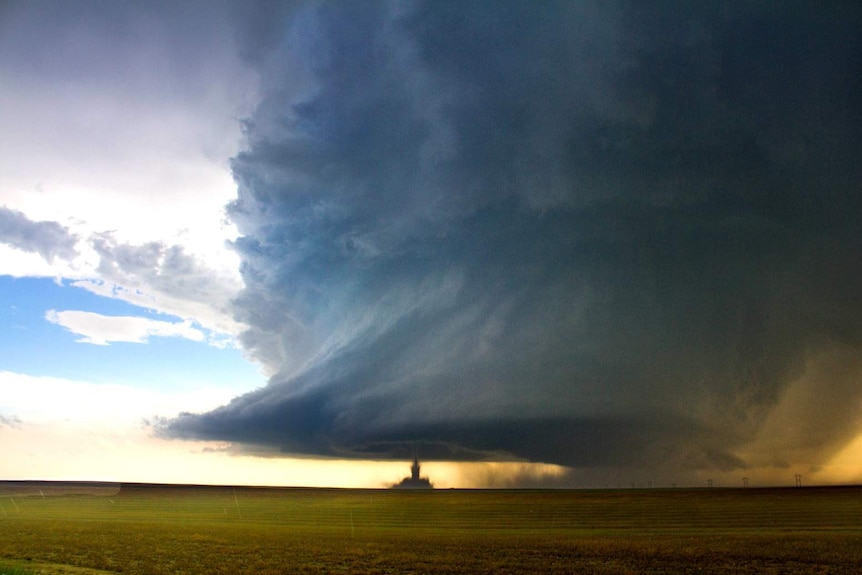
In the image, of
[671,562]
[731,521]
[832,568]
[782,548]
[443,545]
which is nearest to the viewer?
[832,568]

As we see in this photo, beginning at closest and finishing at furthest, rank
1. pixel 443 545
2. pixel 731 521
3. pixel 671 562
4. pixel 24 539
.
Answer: pixel 671 562 < pixel 443 545 < pixel 24 539 < pixel 731 521

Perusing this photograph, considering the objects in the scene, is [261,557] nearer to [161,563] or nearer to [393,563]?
[161,563]

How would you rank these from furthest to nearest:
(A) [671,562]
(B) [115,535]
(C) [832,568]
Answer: (B) [115,535], (A) [671,562], (C) [832,568]

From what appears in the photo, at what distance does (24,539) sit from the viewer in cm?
6719

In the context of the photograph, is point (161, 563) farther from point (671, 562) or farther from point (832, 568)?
point (832, 568)

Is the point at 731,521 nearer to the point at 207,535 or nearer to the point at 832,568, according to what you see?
the point at 832,568

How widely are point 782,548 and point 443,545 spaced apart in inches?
1198

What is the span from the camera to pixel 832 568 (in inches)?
1777

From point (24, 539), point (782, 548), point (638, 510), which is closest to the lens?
point (782, 548)

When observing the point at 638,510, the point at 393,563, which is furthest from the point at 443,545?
the point at 638,510

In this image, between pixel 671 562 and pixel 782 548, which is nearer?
pixel 671 562

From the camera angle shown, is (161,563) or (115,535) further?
(115,535)

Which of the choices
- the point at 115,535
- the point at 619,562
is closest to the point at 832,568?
the point at 619,562

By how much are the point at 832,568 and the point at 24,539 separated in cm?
7595
